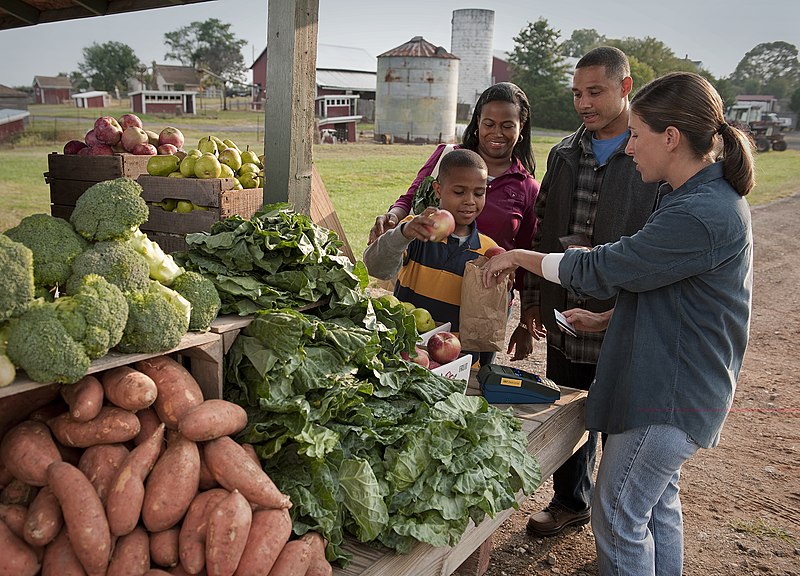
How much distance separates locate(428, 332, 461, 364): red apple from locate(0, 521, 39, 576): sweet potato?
69.5 inches

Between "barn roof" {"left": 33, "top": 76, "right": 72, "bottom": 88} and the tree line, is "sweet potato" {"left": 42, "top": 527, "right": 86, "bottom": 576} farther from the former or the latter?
the tree line

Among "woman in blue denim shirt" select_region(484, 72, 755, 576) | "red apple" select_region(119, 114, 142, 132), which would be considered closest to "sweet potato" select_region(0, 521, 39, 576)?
"woman in blue denim shirt" select_region(484, 72, 755, 576)

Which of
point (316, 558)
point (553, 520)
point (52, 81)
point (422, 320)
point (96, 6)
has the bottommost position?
point (553, 520)

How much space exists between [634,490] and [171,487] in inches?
69.1

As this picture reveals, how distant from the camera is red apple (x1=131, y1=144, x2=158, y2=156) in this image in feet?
13.7

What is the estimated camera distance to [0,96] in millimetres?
21438

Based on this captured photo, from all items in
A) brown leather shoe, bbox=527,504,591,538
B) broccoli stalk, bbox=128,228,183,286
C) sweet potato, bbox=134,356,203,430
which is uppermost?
broccoli stalk, bbox=128,228,183,286

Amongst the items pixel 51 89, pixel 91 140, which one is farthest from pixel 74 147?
pixel 51 89

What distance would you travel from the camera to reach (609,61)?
11.0 ft

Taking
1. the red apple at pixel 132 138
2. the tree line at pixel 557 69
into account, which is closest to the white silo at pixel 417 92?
the tree line at pixel 557 69

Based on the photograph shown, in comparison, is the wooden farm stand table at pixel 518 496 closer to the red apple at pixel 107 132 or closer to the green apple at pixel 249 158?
the green apple at pixel 249 158

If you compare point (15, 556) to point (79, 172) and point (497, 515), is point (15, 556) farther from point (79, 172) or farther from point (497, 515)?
point (79, 172)

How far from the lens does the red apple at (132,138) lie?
13.8ft

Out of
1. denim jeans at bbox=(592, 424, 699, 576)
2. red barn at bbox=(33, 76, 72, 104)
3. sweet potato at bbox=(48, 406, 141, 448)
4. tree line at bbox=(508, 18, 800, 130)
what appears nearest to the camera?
sweet potato at bbox=(48, 406, 141, 448)
